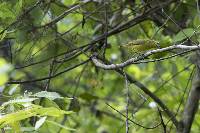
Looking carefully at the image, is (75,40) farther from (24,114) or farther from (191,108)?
(24,114)

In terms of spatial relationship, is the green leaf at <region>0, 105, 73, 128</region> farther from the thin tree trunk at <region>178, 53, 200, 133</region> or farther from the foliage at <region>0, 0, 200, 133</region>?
the thin tree trunk at <region>178, 53, 200, 133</region>

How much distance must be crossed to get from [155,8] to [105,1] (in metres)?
0.17

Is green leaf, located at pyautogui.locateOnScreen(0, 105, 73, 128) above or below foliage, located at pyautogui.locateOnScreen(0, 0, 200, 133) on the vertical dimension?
below

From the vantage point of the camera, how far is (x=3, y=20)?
1.47m

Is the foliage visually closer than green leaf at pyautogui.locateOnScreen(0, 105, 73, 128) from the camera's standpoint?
No

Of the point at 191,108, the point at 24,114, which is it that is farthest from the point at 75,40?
the point at 24,114

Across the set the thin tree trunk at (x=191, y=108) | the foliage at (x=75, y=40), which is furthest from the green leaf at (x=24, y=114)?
the thin tree trunk at (x=191, y=108)

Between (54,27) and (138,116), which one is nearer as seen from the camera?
(54,27)

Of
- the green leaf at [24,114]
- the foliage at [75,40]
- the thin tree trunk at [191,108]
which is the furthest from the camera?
the thin tree trunk at [191,108]

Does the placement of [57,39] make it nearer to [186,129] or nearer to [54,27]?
[54,27]

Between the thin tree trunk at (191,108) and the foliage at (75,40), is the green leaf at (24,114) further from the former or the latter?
the thin tree trunk at (191,108)

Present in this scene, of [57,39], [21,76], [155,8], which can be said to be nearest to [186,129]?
[155,8]

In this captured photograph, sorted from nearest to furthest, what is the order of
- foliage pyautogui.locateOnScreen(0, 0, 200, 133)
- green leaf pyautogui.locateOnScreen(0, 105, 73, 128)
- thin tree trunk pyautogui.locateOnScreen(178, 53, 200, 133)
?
green leaf pyautogui.locateOnScreen(0, 105, 73, 128) → foliage pyautogui.locateOnScreen(0, 0, 200, 133) → thin tree trunk pyautogui.locateOnScreen(178, 53, 200, 133)

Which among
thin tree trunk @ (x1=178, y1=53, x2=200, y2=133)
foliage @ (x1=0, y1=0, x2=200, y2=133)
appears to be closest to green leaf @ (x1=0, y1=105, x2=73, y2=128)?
foliage @ (x1=0, y1=0, x2=200, y2=133)
